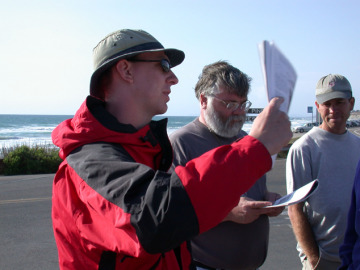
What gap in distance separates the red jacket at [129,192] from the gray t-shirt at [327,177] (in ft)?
5.82

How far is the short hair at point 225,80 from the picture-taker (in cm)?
282

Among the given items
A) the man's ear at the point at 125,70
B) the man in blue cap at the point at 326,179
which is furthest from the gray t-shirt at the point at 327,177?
the man's ear at the point at 125,70

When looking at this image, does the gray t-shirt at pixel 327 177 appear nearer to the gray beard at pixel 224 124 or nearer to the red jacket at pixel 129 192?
the gray beard at pixel 224 124

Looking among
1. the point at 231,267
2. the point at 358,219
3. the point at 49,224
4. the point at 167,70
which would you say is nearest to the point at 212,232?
the point at 231,267

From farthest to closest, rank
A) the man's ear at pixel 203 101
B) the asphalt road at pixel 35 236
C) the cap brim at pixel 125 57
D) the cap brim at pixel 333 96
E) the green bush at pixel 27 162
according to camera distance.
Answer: the green bush at pixel 27 162, the asphalt road at pixel 35 236, the cap brim at pixel 333 96, the man's ear at pixel 203 101, the cap brim at pixel 125 57

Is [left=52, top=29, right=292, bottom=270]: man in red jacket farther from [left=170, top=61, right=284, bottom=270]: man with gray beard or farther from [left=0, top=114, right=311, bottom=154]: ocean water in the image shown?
[left=170, top=61, right=284, bottom=270]: man with gray beard

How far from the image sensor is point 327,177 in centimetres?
288

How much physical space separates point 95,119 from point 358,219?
1596mm

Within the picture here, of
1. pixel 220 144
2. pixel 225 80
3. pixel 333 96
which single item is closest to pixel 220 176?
pixel 220 144

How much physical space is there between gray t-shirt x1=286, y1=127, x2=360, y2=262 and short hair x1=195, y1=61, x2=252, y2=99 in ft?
2.32

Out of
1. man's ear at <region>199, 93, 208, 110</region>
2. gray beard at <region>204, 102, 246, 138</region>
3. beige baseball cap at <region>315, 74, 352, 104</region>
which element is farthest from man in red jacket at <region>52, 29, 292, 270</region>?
beige baseball cap at <region>315, 74, 352, 104</region>

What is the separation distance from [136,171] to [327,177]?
222 centimetres

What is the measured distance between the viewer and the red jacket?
3.37 feet

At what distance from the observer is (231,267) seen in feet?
8.07
